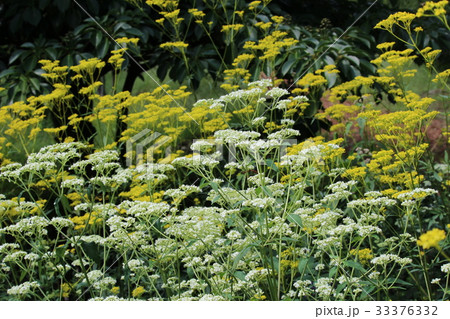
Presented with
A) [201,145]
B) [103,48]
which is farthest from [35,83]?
[201,145]

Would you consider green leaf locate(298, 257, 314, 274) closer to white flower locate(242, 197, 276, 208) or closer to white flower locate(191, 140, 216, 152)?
white flower locate(242, 197, 276, 208)

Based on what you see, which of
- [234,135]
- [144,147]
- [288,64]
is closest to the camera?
[234,135]

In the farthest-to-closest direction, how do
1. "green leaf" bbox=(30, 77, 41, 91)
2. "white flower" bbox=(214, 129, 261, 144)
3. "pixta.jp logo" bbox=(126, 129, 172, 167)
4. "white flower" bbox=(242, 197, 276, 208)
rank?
"green leaf" bbox=(30, 77, 41, 91)
"pixta.jp logo" bbox=(126, 129, 172, 167)
"white flower" bbox=(214, 129, 261, 144)
"white flower" bbox=(242, 197, 276, 208)

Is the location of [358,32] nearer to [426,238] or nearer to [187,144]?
[187,144]

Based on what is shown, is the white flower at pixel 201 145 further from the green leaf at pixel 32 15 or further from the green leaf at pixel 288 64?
the green leaf at pixel 32 15

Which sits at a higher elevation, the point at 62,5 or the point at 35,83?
the point at 62,5

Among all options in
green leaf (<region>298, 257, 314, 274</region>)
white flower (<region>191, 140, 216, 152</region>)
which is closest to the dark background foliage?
white flower (<region>191, 140, 216, 152</region>)

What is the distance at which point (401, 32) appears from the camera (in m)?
3.45

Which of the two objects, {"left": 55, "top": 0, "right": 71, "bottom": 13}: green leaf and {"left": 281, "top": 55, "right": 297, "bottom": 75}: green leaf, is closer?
{"left": 281, "top": 55, "right": 297, "bottom": 75}: green leaf

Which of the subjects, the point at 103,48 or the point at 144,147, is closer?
the point at 144,147

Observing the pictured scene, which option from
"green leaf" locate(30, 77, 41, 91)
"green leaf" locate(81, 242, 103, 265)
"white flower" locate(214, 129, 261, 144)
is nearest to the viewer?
"white flower" locate(214, 129, 261, 144)

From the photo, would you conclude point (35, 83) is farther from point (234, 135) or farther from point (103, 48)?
point (234, 135)

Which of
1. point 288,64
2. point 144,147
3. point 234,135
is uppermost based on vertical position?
point 234,135

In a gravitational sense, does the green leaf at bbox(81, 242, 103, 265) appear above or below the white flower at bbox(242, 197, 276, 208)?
below
